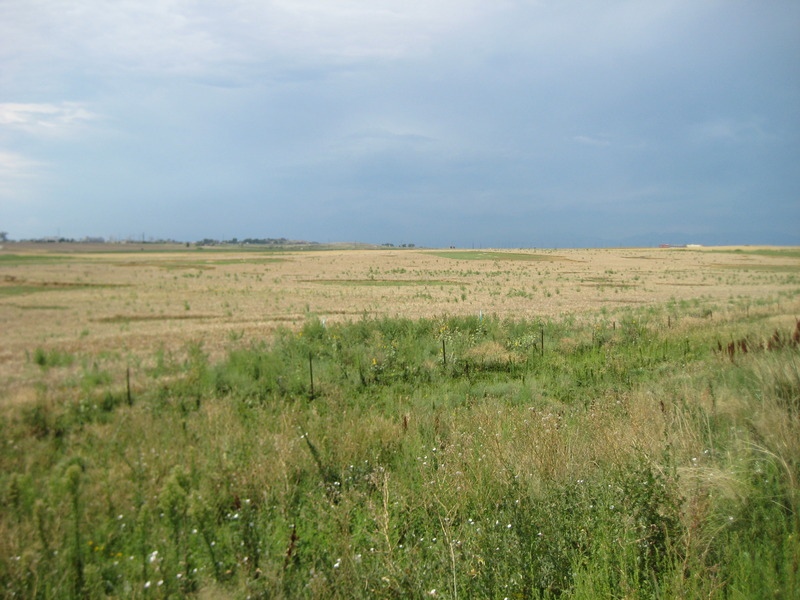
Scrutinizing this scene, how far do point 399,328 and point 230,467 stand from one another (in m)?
10.9

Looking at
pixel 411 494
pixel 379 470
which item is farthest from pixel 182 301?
pixel 411 494

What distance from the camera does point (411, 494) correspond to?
504 cm

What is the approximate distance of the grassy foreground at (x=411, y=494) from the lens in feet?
11.8

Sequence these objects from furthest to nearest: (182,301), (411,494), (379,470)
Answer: (182,301) < (379,470) < (411,494)

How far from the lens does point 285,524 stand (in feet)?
16.4

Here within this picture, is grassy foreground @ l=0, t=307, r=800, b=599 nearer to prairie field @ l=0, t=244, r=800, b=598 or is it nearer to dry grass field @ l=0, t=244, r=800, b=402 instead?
prairie field @ l=0, t=244, r=800, b=598

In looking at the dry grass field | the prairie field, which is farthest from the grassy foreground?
the dry grass field

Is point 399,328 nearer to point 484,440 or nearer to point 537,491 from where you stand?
point 484,440

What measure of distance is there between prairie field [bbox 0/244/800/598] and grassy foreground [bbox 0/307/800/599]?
0.08 feet

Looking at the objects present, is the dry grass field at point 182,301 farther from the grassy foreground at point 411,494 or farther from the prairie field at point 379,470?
the grassy foreground at point 411,494

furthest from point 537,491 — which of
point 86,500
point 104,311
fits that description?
point 104,311

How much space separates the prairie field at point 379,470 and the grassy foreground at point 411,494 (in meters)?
0.03

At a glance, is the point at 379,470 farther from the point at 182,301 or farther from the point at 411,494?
the point at 182,301

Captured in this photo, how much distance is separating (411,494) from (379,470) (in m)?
0.77
